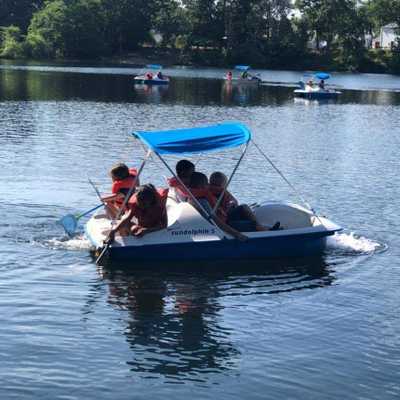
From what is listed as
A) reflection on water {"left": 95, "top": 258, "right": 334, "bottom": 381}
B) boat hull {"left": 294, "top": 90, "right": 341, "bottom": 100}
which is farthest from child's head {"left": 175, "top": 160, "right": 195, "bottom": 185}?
boat hull {"left": 294, "top": 90, "right": 341, "bottom": 100}

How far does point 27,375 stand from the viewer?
10625mm

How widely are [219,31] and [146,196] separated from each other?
351ft

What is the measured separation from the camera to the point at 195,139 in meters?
15.9

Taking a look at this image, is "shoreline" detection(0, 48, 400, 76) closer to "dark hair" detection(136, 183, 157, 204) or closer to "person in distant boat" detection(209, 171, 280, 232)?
"person in distant boat" detection(209, 171, 280, 232)

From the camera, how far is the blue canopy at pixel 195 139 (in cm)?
1560

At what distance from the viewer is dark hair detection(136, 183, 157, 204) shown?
14898 millimetres

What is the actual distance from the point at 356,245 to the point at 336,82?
71248 millimetres

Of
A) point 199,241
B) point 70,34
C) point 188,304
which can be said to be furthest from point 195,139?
point 70,34

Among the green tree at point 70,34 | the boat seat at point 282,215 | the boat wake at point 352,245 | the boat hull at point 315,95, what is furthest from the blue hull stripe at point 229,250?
the green tree at point 70,34

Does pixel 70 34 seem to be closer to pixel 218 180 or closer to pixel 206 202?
pixel 218 180

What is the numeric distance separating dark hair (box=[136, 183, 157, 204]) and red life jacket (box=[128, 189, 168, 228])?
0.31 ft

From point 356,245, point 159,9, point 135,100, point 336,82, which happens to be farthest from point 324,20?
point 356,245

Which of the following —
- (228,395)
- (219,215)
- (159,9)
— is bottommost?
(228,395)

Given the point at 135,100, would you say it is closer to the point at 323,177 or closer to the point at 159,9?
the point at 323,177
